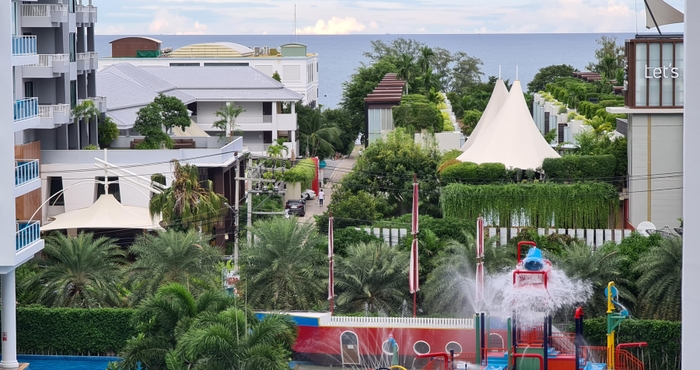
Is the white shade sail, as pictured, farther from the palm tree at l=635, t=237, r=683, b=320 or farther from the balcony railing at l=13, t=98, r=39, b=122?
the balcony railing at l=13, t=98, r=39, b=122

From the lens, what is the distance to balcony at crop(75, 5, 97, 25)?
4869 centimetres

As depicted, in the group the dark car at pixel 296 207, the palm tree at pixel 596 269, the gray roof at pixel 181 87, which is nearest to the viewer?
the palm tree at pixel 596 269

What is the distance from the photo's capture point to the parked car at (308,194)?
6350 cm

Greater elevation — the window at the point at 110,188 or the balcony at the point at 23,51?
the balcony at the point at 23,51

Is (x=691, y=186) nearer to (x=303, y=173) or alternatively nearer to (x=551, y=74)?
(x=303, y=173)

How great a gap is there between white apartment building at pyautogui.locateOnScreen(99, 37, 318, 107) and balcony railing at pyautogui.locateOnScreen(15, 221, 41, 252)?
197 ft

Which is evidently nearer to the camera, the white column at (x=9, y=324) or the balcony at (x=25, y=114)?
the white column at (x=9, y=324)

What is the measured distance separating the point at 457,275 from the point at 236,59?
7166 centimetres

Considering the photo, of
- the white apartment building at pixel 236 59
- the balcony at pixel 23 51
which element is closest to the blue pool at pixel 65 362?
the balcony at pixel 23 51

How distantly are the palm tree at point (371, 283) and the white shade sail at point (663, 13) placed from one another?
1437 cm

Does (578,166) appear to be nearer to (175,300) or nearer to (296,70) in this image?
(175,300)

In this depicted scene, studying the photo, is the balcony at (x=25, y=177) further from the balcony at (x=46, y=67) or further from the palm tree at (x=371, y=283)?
the balcony at (x=46, y=67)

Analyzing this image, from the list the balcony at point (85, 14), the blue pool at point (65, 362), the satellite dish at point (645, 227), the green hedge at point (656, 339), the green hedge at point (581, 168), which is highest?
the balcony at point (85, 14)

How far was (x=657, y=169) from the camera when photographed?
4206 centimetres
